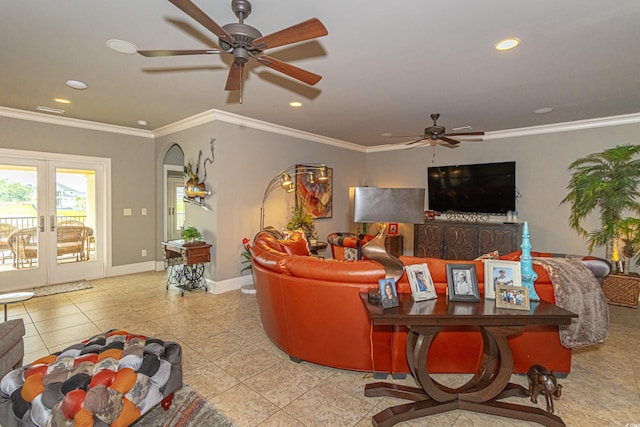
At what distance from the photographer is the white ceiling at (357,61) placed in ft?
6.97

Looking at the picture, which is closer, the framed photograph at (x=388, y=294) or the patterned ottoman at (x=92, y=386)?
the patterned ottoman at (x=92, y=386)

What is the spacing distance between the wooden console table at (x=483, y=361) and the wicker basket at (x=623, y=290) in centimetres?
323

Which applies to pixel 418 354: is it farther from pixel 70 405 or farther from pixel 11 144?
pixel 11 144

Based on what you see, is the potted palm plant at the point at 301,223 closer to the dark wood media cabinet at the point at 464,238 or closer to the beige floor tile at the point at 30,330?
the dark wood media cabinet at the point at 464,238

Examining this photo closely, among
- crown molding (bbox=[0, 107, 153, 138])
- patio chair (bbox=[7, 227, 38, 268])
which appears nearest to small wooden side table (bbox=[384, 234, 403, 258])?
crown molding (bbox=[0, 107, 153, 138])

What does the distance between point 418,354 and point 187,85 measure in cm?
349

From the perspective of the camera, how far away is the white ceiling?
2125 millimetres

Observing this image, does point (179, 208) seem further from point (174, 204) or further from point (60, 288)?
point (60, 288)

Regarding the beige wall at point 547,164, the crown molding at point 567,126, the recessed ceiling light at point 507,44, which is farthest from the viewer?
the beige wall at point 547,164

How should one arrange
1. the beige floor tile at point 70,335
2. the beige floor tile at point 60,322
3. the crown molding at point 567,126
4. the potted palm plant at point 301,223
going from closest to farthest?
the beige floor tile at point 70,335, the beige floor tile at point 60,322, the crown molding at point 567,126, the potted palm plant at point 301,223

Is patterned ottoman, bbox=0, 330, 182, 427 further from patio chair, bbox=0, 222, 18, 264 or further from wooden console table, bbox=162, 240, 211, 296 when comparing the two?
patio chair, bbox=0, 222, 18, 264

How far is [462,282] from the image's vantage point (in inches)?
80.0

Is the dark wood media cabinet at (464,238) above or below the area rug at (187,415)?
above

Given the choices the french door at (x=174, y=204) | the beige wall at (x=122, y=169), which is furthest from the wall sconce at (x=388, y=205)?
the french door at (x=174, y=204)
